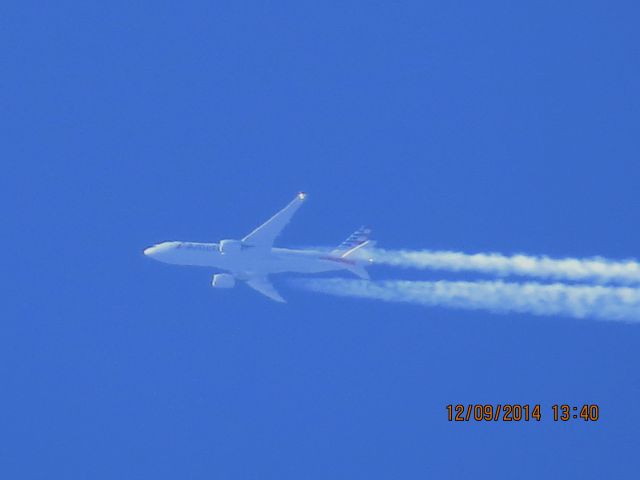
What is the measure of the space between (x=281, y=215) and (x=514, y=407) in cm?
1979

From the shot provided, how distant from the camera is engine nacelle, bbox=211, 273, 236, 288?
5753 centimetres

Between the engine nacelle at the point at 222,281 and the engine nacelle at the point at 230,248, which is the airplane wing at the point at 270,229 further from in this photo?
the engine nacelle at the point at 222,281

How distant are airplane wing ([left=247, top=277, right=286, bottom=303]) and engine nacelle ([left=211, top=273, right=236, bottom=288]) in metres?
1.58

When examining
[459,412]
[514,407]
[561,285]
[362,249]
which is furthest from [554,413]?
[362,249]

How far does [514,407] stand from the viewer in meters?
57.1

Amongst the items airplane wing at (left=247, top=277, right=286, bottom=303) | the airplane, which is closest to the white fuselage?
the airplane

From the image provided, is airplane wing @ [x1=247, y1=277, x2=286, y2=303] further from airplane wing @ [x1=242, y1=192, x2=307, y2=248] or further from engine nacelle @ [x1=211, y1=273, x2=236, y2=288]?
airplane wing @ [x1=242, y1=192, x2=307, y2=248]

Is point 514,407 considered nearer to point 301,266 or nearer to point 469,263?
point 469,263

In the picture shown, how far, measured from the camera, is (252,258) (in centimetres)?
5541

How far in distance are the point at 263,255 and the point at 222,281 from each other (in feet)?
13.5

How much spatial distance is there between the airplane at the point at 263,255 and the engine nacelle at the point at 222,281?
1206 mm

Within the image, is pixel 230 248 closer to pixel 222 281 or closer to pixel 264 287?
pixel 222 281

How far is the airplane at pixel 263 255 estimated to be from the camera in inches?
2172

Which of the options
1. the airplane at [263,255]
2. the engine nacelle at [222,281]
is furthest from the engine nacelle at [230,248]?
the engine nacelle at [222,281]
